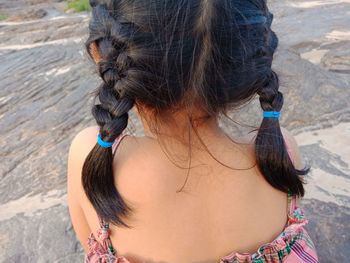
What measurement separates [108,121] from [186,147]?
0.19m

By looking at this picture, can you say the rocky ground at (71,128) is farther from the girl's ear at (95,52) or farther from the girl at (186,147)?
the girl's ear at (95,52)

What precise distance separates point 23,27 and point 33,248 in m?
5.10

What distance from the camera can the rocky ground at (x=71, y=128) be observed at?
5.55ft

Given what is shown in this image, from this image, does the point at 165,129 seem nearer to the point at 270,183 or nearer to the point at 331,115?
the point at 270,183

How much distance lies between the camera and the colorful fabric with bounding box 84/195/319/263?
1.10 metres

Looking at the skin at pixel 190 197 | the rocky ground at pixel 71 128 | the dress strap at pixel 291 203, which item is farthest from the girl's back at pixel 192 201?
the rocky ground at pixel 71 128

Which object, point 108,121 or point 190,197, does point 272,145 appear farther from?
point 108,121

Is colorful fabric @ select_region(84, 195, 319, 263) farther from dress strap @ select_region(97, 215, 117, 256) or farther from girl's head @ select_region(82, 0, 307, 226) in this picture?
girl's head @ select_region(82, 0, 307, 226)

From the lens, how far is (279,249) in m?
1.13

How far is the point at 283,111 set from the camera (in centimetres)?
243

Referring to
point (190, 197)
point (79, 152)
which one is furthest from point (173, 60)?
point (79, 152)

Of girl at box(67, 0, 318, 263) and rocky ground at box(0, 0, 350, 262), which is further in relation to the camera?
rocky ground at box(0, 0, 350, 262)

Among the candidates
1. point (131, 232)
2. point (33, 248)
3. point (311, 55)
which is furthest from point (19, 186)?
point (311, 55)

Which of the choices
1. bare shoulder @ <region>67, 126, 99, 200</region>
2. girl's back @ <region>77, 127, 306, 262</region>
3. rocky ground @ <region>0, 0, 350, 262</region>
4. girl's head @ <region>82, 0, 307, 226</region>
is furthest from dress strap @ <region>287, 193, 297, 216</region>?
bare shoulder @ <region>67, 126, 99, 200</region>
